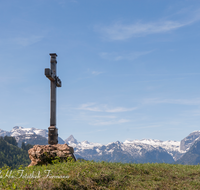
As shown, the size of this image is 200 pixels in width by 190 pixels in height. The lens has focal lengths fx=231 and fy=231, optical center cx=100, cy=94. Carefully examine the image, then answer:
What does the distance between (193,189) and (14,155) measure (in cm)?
20893

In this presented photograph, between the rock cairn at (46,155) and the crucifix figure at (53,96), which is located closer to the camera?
the rock cairn at (46,155)

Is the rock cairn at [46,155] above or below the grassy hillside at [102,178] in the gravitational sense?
above

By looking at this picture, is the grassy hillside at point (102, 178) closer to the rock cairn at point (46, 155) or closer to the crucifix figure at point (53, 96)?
the rock cairn at point (46, 155)

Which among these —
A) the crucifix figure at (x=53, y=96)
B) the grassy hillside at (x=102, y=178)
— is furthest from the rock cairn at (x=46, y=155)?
the grassy hillside at (x=102, y=178)

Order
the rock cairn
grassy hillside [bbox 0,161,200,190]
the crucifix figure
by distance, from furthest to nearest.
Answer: the crucifix figure, the rock cairn, grassy hillside [bbox 0,161,200,190]

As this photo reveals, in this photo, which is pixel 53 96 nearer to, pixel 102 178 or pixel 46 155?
pixel 46 155

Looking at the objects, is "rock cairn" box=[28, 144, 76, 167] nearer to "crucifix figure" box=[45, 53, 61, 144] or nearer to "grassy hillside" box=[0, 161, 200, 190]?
"crucifix figure" box=[45, 53, 61, 144]

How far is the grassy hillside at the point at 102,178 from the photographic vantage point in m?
9.80

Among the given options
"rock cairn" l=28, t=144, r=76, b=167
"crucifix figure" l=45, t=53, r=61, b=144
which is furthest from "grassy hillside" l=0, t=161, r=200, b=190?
"crucifix figure" l=45, t=53, r=61, b=144

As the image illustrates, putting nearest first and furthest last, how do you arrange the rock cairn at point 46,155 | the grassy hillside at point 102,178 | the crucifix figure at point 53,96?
the grassy hillside at point 102,178, the rock cairn at point 46,155, the crucifix figure at point 53,96

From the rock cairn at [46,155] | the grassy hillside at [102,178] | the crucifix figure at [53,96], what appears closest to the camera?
the grassy hillside at [102,178]

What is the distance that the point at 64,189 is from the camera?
31.7 ft

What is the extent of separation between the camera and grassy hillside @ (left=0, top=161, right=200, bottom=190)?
32.2ft

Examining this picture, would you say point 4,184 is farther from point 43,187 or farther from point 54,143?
point 54,143
